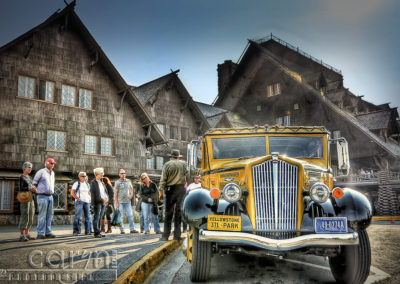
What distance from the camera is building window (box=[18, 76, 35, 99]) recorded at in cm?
1892

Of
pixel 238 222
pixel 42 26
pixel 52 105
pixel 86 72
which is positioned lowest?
pixel 238 222

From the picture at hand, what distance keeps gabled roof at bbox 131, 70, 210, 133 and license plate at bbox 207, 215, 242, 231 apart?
77.7ft

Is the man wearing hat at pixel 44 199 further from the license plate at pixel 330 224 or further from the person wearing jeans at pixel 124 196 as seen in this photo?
the license plate at pixel 330 224

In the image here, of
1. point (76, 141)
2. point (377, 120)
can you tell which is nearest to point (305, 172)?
point (76, 141)

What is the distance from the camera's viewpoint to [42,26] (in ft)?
64.8

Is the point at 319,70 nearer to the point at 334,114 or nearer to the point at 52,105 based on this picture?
the point at 334,114

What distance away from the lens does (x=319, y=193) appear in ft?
15.5

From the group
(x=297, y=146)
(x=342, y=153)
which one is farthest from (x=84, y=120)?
(x=342, y=153)

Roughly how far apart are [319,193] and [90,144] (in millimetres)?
18165

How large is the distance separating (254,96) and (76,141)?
24.7m

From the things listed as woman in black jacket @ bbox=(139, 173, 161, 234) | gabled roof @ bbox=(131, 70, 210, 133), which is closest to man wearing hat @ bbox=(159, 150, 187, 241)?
woman in black jacket @ bbox=(139, 173, 161, 234)

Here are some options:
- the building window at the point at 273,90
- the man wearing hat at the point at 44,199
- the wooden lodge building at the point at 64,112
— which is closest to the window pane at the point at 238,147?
the man wearing hat at the point at 44,199

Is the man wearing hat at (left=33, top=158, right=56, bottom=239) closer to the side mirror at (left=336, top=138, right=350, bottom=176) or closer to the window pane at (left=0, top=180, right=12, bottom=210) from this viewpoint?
the side mirror at (left=336, top=138, right=350, bottom=176)

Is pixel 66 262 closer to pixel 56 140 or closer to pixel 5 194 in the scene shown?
pixel 5 194
